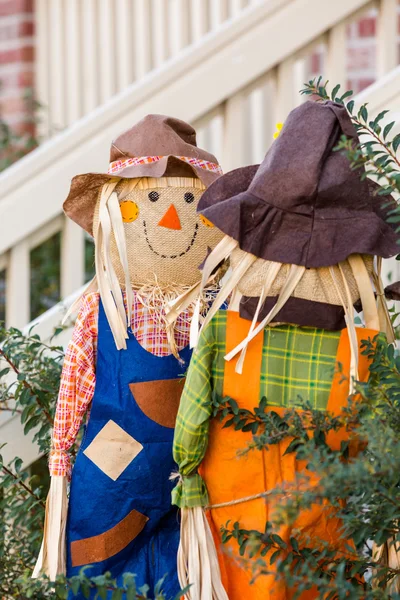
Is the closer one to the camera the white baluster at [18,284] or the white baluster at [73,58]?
the white baluster at [18,284]

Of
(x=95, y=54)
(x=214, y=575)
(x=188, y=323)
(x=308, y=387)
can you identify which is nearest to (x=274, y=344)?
(x=308, y=387)

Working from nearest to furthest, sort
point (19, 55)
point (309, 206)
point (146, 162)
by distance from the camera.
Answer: point (309, 206) → point (146, 162) → point (19, 55)

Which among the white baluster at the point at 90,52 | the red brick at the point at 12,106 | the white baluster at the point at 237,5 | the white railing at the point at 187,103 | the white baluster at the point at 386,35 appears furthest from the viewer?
the red brick at the point at 12,106

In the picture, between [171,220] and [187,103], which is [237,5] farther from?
[171,220]

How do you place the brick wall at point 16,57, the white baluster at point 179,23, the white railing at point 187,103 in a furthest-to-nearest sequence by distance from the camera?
the brick wall at point 16,57 → the white baluster at point 179,23 → the white railing at point 187,103

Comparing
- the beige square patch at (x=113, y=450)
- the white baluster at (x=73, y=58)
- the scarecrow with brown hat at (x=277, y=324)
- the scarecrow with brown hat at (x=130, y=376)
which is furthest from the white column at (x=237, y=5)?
the beige square patch at (x=113, y=450)

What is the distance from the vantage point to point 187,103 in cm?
289

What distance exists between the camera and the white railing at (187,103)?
9.21 feet

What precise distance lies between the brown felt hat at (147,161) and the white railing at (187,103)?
0.58 meters

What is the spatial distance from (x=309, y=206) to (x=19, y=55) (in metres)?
3.13

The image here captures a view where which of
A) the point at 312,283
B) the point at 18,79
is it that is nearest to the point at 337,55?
the point at 312,283

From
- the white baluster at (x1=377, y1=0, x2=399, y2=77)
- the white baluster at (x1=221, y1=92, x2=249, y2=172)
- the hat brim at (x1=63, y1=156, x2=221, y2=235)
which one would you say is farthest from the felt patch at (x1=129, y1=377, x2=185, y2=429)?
the white baluster at (x1=377, y1=0, x2=399, y2=77)

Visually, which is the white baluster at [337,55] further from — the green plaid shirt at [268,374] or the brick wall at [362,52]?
the green plaid shirt at [268,374]

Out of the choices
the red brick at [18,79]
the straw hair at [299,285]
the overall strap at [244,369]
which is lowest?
the overall strap at [244,369]
